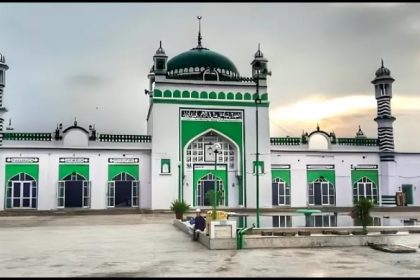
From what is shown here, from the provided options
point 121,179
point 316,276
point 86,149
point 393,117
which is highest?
point 393,117

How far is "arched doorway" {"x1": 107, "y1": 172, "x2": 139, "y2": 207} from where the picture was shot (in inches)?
977

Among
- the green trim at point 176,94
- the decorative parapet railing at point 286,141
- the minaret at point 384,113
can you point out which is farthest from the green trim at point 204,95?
the minaret at point 384,113

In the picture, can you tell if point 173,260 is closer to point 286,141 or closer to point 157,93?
point 157,93

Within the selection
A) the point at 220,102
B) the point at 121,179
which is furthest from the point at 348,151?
the point at 121,179

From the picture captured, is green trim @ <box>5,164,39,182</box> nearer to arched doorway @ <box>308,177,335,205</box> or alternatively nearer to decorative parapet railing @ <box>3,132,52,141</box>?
decorative parapet railing @ <box>3,132,52,141</box>

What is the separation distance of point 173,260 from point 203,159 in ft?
57.0

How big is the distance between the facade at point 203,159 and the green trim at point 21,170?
5cm

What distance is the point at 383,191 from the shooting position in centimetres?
2756

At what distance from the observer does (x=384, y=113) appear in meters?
28.1

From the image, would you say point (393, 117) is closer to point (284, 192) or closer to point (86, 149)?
point (284, 192)

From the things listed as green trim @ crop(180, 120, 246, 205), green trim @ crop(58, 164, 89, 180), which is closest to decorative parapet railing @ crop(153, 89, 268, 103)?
green trim @ crop(180, 120, 246, 205)

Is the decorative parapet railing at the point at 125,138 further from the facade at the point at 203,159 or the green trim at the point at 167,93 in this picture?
the green trim at the point at 167,93

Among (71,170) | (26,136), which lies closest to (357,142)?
(71,170)

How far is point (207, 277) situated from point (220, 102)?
1975cm
